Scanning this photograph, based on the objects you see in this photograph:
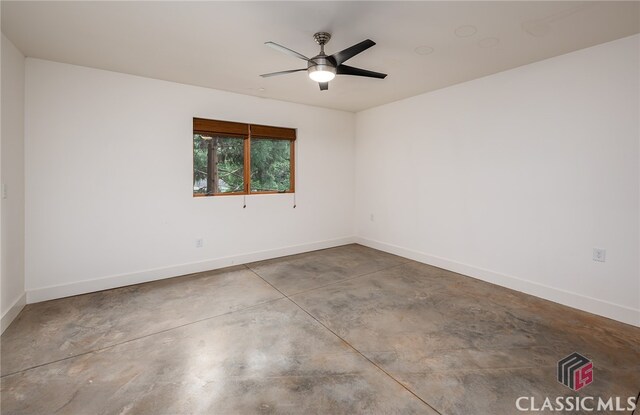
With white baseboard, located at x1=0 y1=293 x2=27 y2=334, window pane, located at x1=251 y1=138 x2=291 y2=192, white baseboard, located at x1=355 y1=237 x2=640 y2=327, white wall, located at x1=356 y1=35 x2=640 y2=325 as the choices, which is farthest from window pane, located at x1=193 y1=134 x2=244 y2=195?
white baseboard, located at x1=355 y1=237 x2=640 y2=327

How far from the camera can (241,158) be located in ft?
15.9

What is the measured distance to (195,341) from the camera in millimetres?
2574

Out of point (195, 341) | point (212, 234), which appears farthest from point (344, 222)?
point (195, 341)

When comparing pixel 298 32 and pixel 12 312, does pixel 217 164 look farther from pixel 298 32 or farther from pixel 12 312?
pixel 12 312

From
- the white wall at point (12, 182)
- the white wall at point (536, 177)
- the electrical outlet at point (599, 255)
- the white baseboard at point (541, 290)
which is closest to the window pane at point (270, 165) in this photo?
the white wall at point (536, 177)

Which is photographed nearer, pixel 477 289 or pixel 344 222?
pixel 477 289

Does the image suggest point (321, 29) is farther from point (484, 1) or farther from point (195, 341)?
point (195, 341)

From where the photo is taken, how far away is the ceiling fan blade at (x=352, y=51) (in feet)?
7.80

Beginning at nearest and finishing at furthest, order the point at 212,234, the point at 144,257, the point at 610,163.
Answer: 1. the point at 610,163
2. the point at 144,257
3. the point at 212,234

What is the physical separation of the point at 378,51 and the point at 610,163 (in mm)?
2597

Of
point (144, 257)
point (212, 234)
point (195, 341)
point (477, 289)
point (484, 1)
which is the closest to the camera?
point (484, 1)

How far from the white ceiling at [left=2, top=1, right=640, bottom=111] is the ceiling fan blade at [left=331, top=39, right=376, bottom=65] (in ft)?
0.82

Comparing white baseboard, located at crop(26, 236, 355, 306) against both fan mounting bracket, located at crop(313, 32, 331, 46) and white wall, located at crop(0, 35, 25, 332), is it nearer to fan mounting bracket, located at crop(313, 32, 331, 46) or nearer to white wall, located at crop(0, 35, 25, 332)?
white wall, located at crop(0, 35, 25, 332)

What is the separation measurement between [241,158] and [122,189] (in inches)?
67.8
